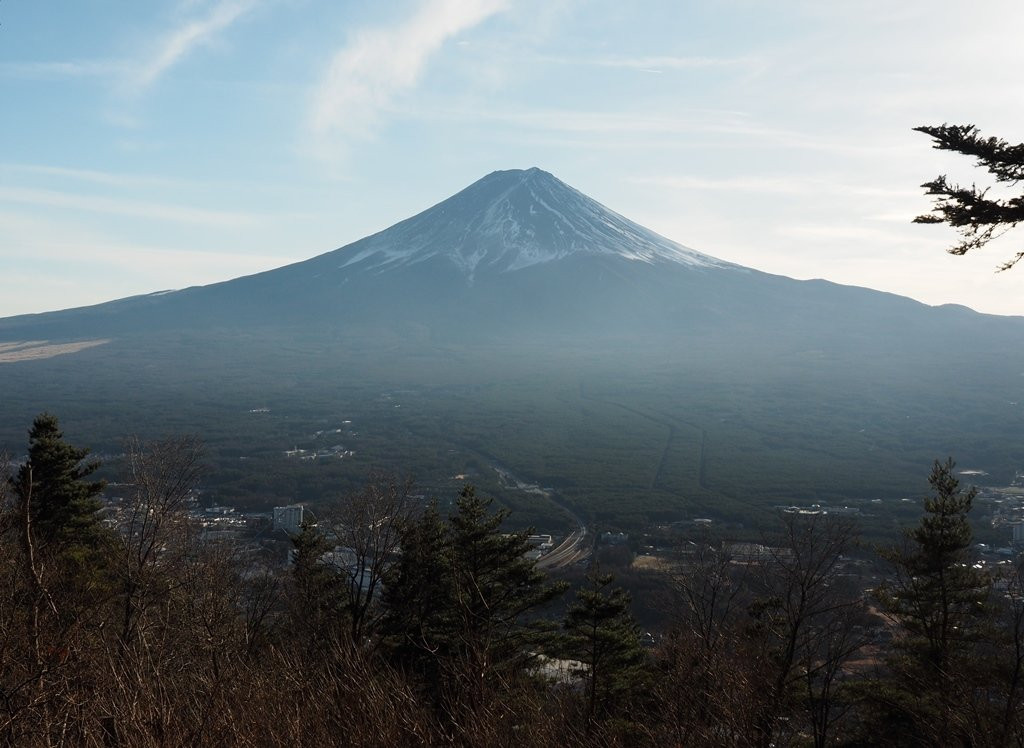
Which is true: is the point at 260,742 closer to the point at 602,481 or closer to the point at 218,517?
the point at 218,517

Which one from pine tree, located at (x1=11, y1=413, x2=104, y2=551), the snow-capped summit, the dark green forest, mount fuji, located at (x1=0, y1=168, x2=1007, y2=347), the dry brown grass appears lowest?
the dark green forest

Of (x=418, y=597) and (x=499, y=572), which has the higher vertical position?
(x=499, y=572)

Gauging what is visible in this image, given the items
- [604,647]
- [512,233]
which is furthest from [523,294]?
[604,647]

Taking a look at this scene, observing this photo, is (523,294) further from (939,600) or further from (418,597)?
(939,600)

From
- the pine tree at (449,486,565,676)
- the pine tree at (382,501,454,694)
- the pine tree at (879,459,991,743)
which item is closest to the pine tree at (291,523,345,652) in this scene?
the pine tree at (382,501,454,694)

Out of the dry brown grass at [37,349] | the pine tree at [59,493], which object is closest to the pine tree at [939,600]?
the pine tree at [59,493]

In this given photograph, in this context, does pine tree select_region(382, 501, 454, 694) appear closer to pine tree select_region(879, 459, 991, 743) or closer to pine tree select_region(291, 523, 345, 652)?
pine tree select_region(291, 523, 345, 652)
